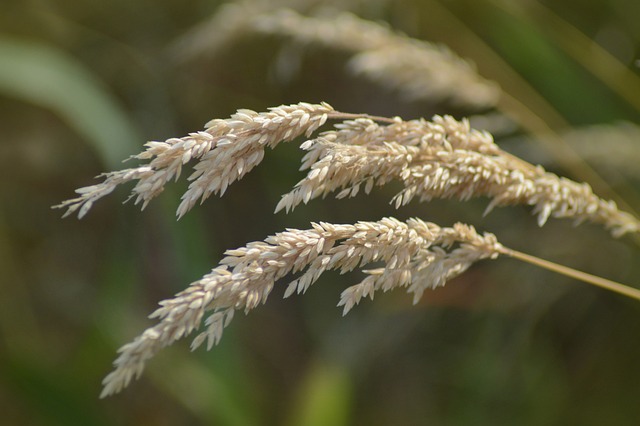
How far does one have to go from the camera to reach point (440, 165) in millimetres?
654

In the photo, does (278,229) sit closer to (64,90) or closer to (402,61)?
(64,90)

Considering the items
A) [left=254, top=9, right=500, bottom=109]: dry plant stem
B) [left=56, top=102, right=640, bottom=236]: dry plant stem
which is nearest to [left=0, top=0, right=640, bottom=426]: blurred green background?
[left=254, top=9, right=500, bottom=109]: dry plant stem

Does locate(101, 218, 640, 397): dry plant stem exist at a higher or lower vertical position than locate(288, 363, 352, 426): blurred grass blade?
higher

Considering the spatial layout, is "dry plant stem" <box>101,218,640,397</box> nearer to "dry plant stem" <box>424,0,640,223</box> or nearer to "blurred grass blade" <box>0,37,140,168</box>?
"dry plant stem" <box>424,0,640,223</box>

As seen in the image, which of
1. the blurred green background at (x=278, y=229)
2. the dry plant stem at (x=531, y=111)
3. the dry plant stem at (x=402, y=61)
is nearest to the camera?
the dry plant stem at (x=402, y=61)

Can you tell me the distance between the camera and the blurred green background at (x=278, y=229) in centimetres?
145

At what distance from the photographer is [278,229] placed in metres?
1.98

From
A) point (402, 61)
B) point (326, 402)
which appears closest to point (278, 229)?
point (326, 402)

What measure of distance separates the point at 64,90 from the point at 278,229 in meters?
0.73

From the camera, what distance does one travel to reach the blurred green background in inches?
56.9

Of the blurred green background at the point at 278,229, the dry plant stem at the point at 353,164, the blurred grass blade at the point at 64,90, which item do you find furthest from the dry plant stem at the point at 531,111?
the blurred grass blade at the point at 64,90

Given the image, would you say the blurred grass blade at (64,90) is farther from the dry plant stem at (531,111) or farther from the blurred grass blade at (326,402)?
the dry plant stem at (531,111)

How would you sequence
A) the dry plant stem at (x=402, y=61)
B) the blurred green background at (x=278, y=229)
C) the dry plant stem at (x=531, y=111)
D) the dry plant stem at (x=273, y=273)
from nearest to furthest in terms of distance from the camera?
the dry plant stem at (x=273, y=273), the dry plant stem at (x=402, y=61), the dry plant stem at (x=531, y=111), the blurred green background at (x=278, y=229)

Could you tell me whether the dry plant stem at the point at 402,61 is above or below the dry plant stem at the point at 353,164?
above
